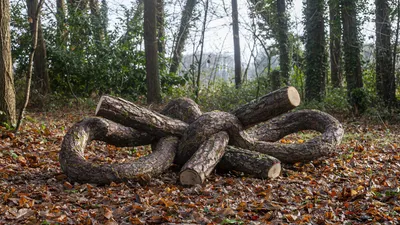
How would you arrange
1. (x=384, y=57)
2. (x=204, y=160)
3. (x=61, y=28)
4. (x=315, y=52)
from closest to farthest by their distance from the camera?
(x=204, y=160), (x=384, y=57), (x=61, y=28), (x=315, y=52)

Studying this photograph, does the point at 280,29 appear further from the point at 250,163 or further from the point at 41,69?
the point at 250,163

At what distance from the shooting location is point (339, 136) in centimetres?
645

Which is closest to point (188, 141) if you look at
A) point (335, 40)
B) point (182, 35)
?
point (182, 35)

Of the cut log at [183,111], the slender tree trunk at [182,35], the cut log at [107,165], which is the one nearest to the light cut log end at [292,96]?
the cut log at [183,111]

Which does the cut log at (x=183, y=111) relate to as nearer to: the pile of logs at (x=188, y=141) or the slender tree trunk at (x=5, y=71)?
the pile of logs at (x=188, y=141)

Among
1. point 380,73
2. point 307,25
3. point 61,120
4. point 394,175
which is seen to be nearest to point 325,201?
point 394,175

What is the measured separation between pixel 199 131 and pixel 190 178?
0.82 m

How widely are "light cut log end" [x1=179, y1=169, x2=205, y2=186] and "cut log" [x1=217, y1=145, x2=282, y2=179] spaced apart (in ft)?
2.46

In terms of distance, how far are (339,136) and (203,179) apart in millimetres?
2472

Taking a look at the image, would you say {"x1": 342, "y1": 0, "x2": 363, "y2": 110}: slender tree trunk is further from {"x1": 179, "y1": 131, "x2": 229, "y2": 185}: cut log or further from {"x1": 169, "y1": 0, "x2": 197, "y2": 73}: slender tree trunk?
{"x1": 179, "y1": 131, "x2": 229, "y2": 185}: cut log

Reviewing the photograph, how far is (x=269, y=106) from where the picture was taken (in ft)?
19.3

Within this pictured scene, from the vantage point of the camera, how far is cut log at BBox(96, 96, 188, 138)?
533cm

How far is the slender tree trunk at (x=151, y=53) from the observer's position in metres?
12.8

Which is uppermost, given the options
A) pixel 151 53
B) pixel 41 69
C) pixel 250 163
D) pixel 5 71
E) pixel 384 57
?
pixel 151 53
